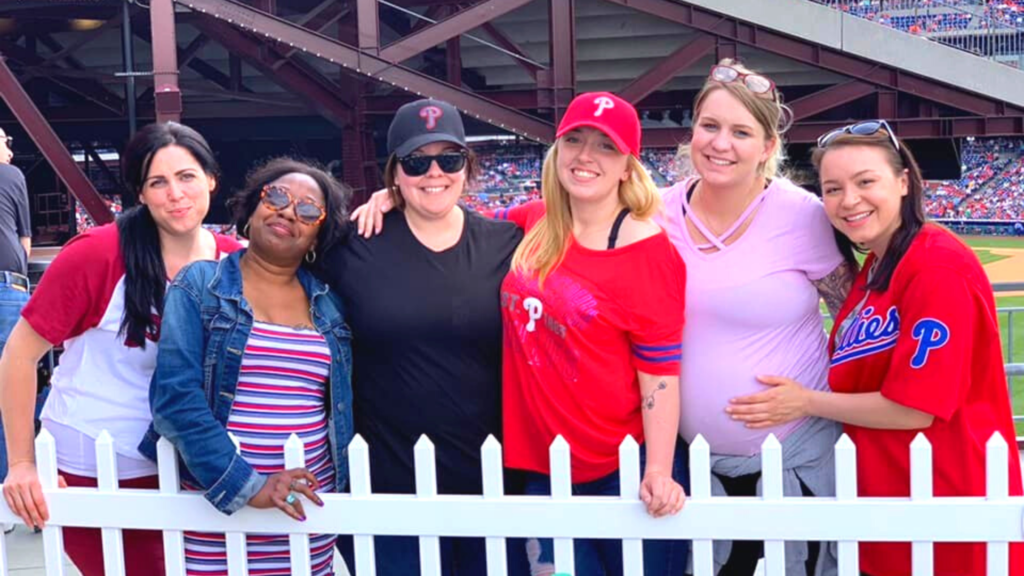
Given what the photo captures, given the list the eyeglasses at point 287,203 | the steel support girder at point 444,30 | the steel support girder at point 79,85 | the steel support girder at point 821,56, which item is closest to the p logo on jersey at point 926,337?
the eyeglasses at point 287,203

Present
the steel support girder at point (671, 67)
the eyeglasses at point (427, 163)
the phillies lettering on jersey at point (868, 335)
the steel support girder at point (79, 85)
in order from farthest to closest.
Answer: the steel support girder at point (79, 85) < the steel support girder at point (671, 67) < the eyeglasses at point (427, 163) < the phillies lettering on jersey at point (868, 335)

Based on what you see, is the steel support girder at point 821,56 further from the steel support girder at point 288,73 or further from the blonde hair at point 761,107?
the blonde hair at point 761,107

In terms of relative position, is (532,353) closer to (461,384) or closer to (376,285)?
(461,384)

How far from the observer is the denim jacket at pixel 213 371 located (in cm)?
254

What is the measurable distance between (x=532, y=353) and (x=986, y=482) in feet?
3.89

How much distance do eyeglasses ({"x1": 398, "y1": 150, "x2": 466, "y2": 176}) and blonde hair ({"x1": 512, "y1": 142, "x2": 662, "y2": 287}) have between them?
0.26m

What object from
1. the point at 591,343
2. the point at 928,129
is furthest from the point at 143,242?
the point at 928,129

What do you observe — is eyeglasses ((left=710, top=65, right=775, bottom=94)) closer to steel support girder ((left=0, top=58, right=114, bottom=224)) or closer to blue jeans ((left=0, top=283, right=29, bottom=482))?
blue jeans ((left=0, top=283, right=29, bottom=482))

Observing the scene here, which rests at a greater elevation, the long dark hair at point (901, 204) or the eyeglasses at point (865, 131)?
the eyeglasses at point (865, 131)

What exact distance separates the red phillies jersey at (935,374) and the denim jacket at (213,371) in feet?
4.51

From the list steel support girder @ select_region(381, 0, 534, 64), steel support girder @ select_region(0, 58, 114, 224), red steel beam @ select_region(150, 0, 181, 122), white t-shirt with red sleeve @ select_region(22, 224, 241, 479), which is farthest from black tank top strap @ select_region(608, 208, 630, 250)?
steel support girder @ select_region(0, 58, 114, 224)

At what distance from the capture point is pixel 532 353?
2.68m

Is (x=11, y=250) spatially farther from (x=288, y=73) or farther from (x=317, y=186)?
(x=288, y=73)

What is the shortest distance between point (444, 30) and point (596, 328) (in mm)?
10193
